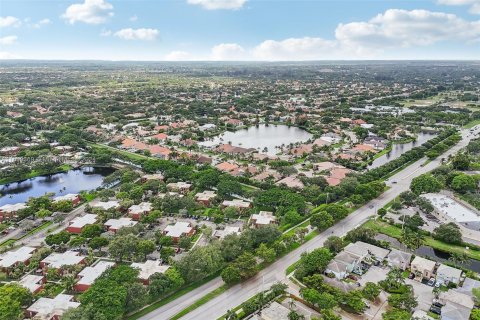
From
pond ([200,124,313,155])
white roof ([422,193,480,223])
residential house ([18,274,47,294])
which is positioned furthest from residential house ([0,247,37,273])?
white roof ([422,193,480,223])

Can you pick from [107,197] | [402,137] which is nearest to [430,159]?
[402,137]

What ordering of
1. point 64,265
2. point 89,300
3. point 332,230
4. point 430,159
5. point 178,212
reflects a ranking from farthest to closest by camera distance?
point 430,159 < point 178,212 < point 332,230 < point 64,265 < point 89,300

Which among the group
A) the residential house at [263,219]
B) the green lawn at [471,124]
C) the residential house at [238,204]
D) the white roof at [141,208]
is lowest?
the residential house at [263,219]

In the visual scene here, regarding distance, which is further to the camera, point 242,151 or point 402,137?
point 402,137

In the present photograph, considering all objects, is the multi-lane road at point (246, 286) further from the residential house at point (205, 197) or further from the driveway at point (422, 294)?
the residential house at point (205, 197)

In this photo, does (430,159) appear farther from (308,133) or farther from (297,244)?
(297,244)

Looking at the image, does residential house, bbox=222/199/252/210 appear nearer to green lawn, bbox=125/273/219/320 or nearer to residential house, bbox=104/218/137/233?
residential house, bbox=104/218/137/233

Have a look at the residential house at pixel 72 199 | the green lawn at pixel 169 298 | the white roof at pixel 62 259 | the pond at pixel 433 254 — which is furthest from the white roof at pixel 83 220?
the pond at pixel 433 254

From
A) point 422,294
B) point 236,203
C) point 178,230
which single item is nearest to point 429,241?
point 422,294
